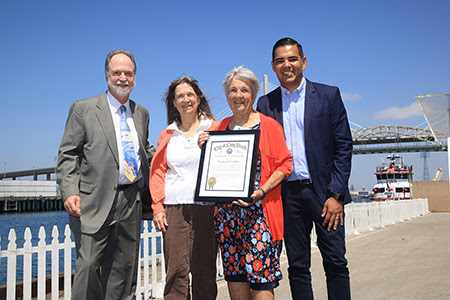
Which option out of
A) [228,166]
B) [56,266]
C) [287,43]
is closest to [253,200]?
[228,166]

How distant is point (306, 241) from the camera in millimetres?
3043

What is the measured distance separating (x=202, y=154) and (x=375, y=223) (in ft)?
47.8

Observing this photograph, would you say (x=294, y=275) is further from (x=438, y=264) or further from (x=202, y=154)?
(x=438, y=264)

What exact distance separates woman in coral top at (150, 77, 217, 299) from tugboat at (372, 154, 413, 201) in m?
44.0

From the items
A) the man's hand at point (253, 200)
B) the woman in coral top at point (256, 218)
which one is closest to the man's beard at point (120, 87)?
the woman in coral top at point (256, 218)

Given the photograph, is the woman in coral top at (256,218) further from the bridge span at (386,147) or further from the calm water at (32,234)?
the bridge span at (386,147)

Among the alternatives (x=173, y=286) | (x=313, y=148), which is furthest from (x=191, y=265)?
(x=313, y=148)

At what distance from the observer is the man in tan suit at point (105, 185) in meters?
2.93

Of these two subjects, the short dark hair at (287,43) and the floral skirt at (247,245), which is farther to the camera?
the short dark hair at (287,43)

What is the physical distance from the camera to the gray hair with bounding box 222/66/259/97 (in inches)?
115

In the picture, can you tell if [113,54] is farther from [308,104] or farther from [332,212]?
[332,212]

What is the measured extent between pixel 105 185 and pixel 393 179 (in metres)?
47.4

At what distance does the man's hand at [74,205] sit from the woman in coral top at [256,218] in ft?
3.40

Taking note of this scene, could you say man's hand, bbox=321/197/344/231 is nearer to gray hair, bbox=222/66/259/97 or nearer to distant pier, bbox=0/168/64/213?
gray hair, bbox=222/66/259/97
